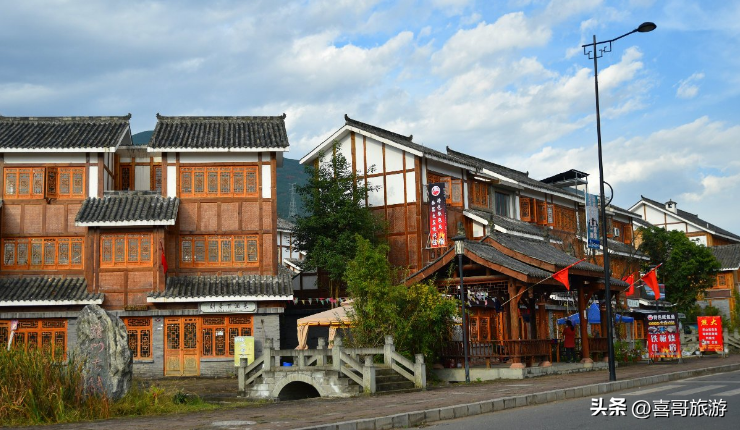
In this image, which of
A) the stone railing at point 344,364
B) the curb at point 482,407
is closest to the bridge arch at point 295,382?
the stone railing at point 344,364

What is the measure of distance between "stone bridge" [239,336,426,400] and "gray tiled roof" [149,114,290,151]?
10991 mm

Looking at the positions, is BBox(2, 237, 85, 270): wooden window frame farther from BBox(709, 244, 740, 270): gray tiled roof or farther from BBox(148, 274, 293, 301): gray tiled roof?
→ BBox(709, 244, 740, 270): gray tiled roof

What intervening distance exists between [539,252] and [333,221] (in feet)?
32.7

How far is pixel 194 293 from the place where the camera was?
2936cm

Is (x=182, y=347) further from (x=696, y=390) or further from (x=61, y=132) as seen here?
(x=696, y=390)

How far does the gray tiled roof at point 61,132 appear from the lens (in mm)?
30266

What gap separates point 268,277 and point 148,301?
15.3 ft

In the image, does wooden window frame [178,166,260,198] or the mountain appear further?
the mountain

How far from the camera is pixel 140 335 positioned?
29500 millimetres

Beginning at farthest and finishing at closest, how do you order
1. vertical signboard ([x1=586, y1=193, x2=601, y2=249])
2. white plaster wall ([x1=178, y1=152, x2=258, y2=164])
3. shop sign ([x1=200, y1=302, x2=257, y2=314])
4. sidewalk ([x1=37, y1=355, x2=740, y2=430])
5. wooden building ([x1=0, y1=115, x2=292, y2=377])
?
1. white plaster wall ([x1=178, y1=152, x2=258, y2=164])
2. shop sign ([x1=200, y1=302, x2=257, y2=314])
3. wooden building ([x1=0, y1=115, x2=292, y2=377])
4. vertical signboard ([x1=586, y1=193, x2=601, y2=249])
5. sidewalk ([x1=37, y1=355, x2=740, y2=430])

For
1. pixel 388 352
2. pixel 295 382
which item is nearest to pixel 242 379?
pixel 295 382

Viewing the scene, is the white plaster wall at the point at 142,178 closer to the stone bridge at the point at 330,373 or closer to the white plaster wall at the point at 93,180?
the white plaster wall at the point at 93,180

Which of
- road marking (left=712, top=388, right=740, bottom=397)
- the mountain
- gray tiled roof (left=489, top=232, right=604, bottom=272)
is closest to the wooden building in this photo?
gray tiled roof (left=489, top=232, right=604, bottom=272)

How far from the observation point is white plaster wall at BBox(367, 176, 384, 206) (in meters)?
36.2
